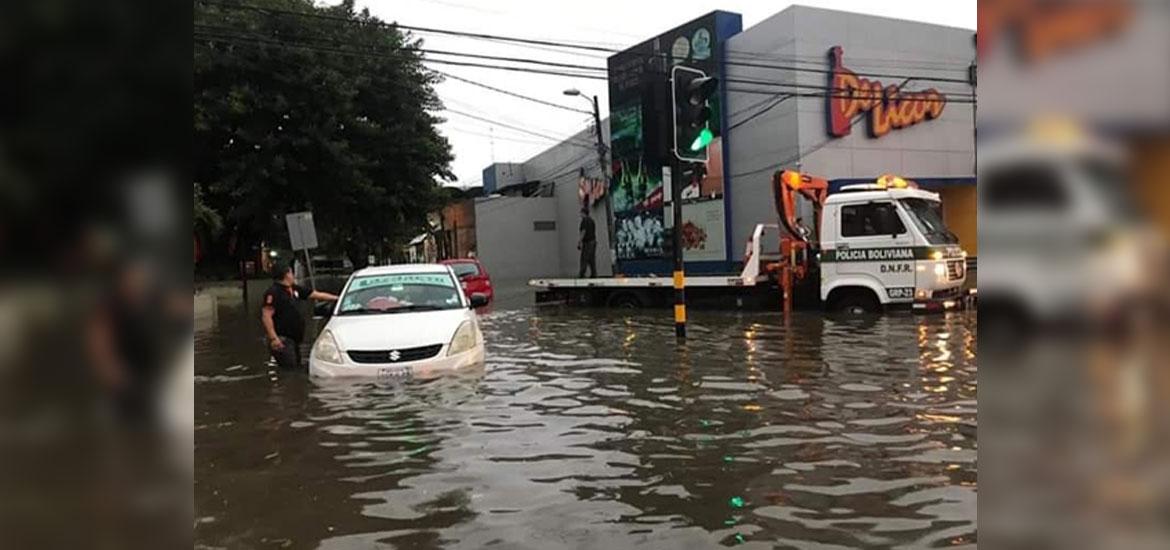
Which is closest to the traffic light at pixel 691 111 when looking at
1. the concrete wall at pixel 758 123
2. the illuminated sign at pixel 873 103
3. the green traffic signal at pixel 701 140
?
the green traffic signal at pixel 701 140

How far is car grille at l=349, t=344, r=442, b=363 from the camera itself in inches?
312

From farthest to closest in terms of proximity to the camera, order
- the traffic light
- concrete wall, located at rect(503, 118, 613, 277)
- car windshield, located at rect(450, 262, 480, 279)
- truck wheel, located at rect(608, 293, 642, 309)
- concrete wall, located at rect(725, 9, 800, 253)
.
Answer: concrete wall, located at rect(503, 118, 613, 277)
concrete wall, located at rect(725, 9, 800, 253)
car windshield, located at rect(450, 262, 480, 279)
truck wheel, located at rect(608, 293, 642, 309)
the traffic light

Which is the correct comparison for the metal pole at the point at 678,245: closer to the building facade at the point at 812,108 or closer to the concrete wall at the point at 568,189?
the building facade at the point at 812,108

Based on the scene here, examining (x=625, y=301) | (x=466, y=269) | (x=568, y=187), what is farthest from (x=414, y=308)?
(x=568, y=187)

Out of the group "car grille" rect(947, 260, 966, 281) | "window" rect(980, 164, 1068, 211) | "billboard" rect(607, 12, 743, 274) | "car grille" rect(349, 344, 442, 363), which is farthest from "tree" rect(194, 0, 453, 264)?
"window" rect(980, 164, 1068, 211)

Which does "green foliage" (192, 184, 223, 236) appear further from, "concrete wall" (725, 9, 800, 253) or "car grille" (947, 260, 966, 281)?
"concrete wall" (725, 9, 800, 253)

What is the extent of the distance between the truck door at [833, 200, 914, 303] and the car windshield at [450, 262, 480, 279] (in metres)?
9.96

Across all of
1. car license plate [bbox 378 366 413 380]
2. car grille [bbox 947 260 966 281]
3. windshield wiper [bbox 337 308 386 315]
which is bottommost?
car license plate [bbox 378 366 413 380]

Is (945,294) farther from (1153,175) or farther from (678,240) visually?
(1153,175)

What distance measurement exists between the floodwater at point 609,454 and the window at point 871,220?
11.8 feet

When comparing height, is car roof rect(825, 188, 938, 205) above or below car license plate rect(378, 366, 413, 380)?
above

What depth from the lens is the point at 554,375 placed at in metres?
9.09

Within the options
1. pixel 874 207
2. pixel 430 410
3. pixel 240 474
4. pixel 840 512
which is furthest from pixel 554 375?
pixel 874 207

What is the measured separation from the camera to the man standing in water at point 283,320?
910cm
